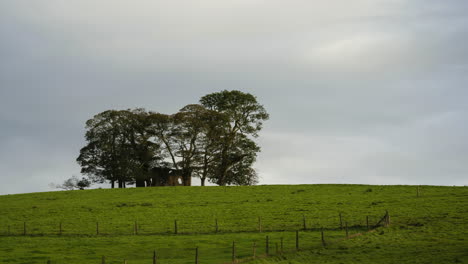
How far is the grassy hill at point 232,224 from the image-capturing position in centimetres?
4041

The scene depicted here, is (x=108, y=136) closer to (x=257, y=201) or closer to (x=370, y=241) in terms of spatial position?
(x=257, y=201)

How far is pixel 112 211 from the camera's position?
62969 mm

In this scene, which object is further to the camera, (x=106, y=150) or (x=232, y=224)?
(x=106, y=150)

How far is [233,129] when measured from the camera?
89.8 metres

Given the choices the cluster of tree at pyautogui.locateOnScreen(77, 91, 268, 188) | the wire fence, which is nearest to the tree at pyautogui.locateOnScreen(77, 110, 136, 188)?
the cluster of tree at pyautogui.locateOnScreen(77, 91, 268, 188)

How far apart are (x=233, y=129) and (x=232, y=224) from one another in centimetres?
3719

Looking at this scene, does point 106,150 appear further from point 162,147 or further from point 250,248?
point 250,248

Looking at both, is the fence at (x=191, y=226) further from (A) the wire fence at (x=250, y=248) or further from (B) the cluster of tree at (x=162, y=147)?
(B) the cluster of tree at (x=162, y=147)

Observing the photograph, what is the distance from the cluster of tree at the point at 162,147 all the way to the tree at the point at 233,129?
0.48 feet

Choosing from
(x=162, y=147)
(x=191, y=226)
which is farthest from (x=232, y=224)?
(x=162, y=147)

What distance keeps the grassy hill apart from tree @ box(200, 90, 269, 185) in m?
9.18

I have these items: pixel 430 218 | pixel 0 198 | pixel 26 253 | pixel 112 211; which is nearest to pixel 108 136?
pixel 0 198

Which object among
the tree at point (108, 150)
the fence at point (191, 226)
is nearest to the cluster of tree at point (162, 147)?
the tree at point (108, 150)

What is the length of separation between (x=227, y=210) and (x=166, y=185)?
28049 mm
